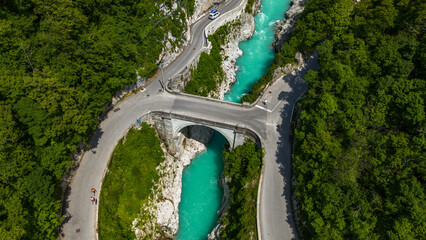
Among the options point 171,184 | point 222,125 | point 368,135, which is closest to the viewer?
point 368,135

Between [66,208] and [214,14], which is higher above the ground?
[214,14]

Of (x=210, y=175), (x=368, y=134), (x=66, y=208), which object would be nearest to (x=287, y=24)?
(x=210, y=175)

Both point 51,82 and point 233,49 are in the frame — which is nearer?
point 51,82

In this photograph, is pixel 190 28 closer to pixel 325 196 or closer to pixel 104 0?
pixel 104 0

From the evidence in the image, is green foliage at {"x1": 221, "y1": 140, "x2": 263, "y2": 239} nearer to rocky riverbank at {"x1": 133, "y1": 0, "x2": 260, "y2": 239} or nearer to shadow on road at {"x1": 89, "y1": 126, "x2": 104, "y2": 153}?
rocky riverbank at {"x1": 133, "y1": 0, "x2": 260, "y2": 239}

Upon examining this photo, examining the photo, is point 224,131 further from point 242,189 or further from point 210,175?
point 210,175

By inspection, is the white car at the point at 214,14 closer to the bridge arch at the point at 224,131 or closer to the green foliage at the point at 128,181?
the bridge arch at the point at 224,131

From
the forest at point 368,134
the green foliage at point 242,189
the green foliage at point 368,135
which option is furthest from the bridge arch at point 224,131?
the green foliage at point 368,135
